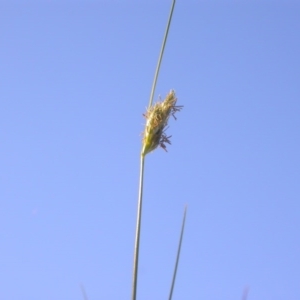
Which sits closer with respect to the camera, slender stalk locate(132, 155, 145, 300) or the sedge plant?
slender stalk locate(132, 155, 145, 300)

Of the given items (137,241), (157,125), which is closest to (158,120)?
(157,125)

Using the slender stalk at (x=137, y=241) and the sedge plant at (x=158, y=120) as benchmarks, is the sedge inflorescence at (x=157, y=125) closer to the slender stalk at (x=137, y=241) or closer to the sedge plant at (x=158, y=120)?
the sedge plant at (x=158, y=120)

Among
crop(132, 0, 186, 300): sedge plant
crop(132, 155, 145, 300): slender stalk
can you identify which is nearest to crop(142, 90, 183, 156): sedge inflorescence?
crop(132, 0, 186, 300): sedge plant

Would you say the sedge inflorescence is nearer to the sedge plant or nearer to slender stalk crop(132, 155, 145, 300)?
the sedge plant

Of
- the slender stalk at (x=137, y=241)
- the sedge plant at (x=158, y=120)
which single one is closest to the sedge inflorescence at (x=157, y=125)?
the sedge plant at (x=158, y=120)

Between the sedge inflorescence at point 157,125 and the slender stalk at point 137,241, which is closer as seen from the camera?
the slender stalk at point 137,241

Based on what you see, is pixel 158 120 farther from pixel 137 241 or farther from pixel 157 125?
pixel 137 241

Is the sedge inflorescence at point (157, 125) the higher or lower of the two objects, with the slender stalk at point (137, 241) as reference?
higher

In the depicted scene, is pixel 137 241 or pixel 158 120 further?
pixel 158 120

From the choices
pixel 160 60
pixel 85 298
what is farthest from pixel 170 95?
pixel 85 298
